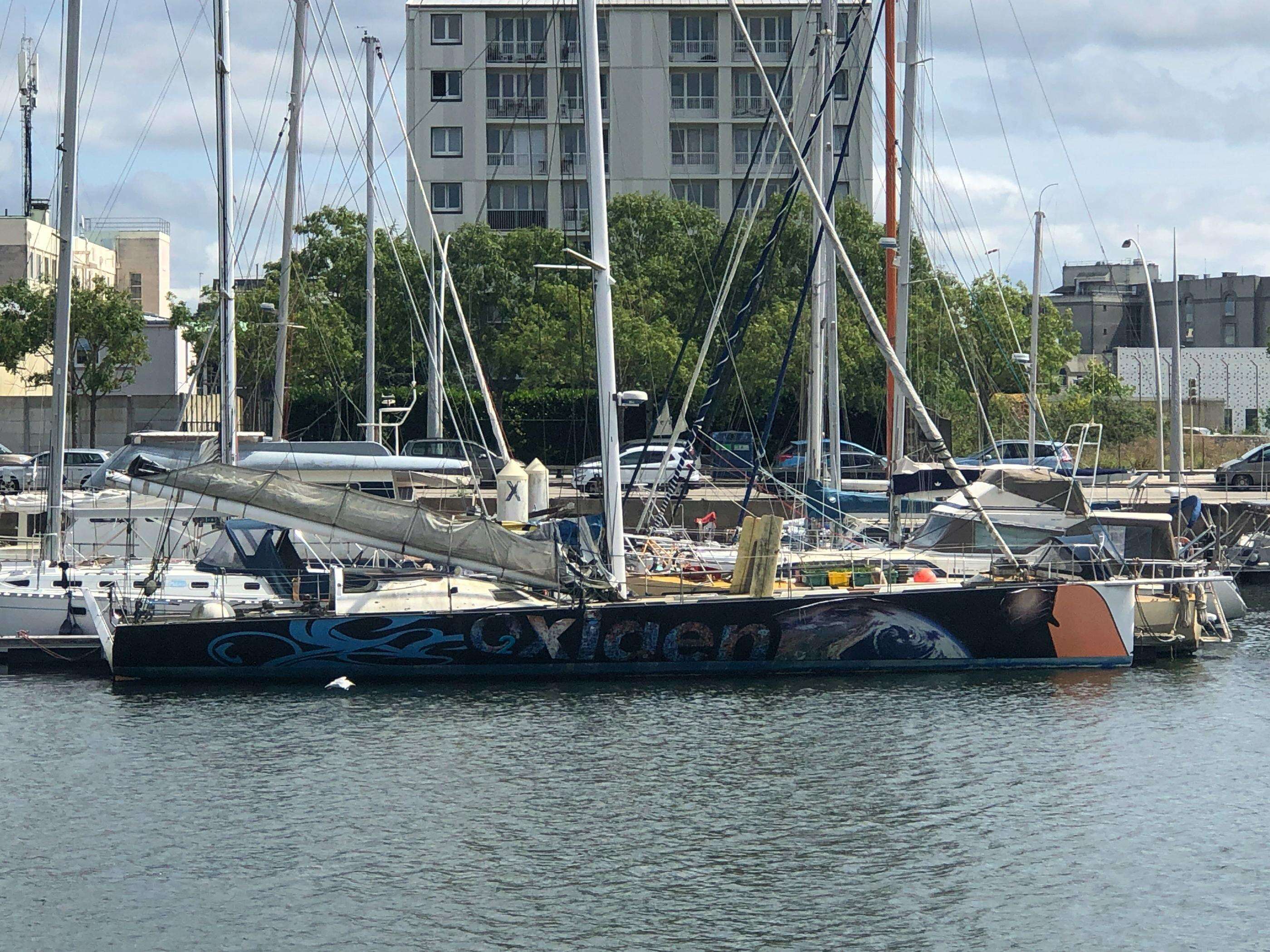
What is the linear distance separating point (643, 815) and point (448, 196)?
2787 inches

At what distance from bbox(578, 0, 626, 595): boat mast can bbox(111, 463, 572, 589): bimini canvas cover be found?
151 cm

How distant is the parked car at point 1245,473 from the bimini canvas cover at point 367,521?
33.8m

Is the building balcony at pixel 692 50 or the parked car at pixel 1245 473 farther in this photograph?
the building balcony at pixel 692 50

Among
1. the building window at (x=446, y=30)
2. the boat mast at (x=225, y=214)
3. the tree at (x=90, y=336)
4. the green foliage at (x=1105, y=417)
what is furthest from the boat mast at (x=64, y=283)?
the building window at (x=446, y=30)

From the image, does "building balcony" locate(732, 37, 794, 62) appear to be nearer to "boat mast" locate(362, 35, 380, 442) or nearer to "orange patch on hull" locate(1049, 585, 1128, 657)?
"boat mast" locate(362, 35, 380, 442)

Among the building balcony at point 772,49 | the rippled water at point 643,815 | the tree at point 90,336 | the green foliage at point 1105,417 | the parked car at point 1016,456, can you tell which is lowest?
the rippled water at point 643,815

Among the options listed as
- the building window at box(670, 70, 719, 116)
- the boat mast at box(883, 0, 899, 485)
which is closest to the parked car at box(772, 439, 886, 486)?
the boat mast at box(883, 0, 899, 485)

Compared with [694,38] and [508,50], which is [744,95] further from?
[508,50]

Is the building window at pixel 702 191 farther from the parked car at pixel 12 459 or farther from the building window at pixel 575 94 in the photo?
the parked car at pixel 12 459

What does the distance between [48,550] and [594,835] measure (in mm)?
14770

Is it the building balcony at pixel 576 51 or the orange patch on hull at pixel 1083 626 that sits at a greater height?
the building balcony at pixel 576 51

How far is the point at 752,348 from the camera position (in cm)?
5959

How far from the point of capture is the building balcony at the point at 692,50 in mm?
86500

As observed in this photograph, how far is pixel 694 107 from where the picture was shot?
87.1 meters
